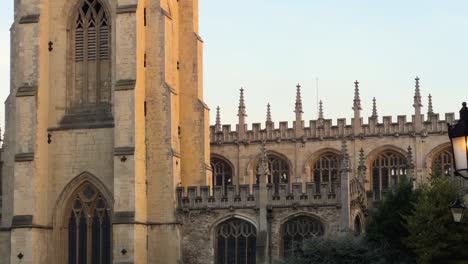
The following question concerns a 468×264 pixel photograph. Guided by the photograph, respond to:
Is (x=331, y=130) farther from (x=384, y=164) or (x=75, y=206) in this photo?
(x=75, y=206)

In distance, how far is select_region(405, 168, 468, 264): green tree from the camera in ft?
114

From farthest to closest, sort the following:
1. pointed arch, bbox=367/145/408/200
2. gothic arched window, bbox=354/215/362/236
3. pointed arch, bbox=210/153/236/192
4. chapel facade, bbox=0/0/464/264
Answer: pointed arch, bbox=210/153/236/192 → pointed arch, bbox=367/145/408/200 → gothic arched window, bbox=354/215/362/236 → chapel facade, bbox=0/0/464/264

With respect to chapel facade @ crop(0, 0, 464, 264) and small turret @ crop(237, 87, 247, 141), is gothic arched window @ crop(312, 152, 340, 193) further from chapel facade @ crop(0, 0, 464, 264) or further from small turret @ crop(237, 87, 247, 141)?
chapel facade @ crop(0, 0, 464, 264)

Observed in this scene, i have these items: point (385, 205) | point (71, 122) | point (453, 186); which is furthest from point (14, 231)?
point (453, 186)

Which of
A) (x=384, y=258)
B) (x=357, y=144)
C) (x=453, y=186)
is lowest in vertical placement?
(x=384, y=258)

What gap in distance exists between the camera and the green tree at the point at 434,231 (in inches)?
1368

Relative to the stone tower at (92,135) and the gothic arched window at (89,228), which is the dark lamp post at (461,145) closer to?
the stone tower at (92,135)

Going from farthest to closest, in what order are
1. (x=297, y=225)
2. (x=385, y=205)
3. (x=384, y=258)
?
(x=297, y=225)
(x=385, y=205)
(x=384, y=258)

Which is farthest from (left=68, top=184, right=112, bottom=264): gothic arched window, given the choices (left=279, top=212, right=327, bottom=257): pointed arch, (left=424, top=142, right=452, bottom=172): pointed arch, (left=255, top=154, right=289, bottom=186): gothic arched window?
(left=424, top=142, right=452, bottom=172): pointed arch

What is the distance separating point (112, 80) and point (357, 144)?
1850 centimetres

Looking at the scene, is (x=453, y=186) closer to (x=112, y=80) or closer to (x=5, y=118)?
(x=112, y=80)

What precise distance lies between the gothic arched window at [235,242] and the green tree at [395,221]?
244 inches

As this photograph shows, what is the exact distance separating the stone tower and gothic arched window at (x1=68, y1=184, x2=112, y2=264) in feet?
0.16

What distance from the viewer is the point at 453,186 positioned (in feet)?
123
